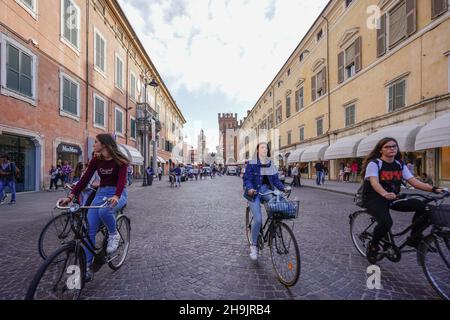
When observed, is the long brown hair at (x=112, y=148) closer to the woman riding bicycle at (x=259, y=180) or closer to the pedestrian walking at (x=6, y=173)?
the woman riding bicycle at (x=259, y=180)

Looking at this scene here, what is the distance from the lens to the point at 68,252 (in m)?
2.33

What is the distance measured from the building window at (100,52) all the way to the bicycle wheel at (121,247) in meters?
18.3

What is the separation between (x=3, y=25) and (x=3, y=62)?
Result: 1.61 m

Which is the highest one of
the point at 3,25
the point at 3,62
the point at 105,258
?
the point at 3,25

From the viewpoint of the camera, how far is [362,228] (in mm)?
3811

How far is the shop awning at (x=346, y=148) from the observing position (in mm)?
16719

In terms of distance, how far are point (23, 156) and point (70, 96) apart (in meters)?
4.95

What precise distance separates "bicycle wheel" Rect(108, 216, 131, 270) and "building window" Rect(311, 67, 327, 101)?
2328cm

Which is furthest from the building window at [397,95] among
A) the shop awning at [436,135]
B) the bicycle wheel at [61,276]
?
the bicycle wheel at [61,276]

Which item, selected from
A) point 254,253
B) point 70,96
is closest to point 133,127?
point 70,96

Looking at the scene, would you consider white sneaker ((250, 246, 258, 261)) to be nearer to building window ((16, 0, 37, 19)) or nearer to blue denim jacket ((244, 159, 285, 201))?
blue denim jacket ((244, 159, 285, 201))

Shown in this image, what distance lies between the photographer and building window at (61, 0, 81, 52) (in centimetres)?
1430
